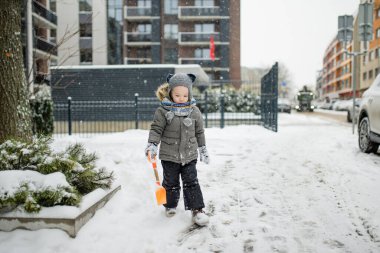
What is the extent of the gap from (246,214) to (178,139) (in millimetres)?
1110

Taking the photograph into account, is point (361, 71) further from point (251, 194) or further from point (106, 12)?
point (251, 194)

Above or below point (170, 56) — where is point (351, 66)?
above

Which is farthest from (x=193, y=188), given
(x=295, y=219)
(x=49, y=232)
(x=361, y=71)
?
(x=361, y=71)

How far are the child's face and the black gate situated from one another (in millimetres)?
8462

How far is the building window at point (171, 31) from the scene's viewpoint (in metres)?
40.5

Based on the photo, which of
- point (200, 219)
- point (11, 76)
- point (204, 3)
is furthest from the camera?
point (204, 3)

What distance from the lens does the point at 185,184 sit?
12.1ft

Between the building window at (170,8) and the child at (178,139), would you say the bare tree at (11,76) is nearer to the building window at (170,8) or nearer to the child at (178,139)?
the child at (178,139)

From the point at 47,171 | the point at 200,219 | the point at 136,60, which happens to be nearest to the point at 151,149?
the point at 200,219

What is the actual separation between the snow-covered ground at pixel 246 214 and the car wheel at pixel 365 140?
28.9 inches

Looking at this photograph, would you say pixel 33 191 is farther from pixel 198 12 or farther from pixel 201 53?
pixel 201 53

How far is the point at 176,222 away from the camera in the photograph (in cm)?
355

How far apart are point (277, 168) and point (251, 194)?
177 centimetres


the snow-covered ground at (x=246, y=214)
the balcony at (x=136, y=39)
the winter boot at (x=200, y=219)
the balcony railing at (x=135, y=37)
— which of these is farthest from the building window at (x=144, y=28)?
the winter boot at (x=200, y=219)
